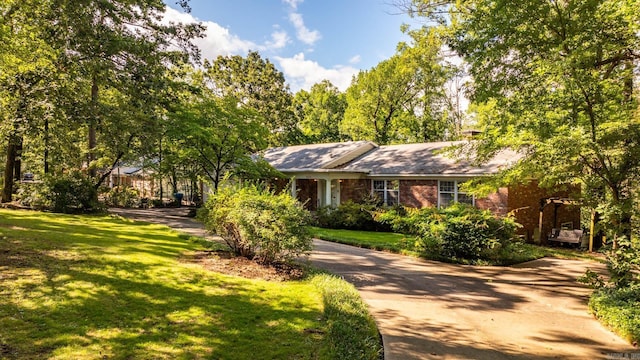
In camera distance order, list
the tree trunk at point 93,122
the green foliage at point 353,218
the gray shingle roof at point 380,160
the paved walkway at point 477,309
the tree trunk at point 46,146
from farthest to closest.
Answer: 1. the green foliage at point 353,218
2. the tree trunk at point 46,146
3. the gray shingle roof at point 380,160
4. the tree trunk at point 93,122
5. the paved walkway at point 477,309

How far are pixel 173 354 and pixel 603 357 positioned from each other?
5780 millimetres

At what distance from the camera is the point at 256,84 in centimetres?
4203

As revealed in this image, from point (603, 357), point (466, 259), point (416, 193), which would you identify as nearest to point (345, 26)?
point (416, 193)

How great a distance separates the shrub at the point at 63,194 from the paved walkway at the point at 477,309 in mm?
14033

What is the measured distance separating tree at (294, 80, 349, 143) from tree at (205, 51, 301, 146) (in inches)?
169

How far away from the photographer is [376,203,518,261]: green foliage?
11695mm

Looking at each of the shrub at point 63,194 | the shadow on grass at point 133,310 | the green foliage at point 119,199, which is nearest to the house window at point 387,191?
the shadow on grass at point 133,310

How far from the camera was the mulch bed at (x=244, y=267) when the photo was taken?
28.4 feet

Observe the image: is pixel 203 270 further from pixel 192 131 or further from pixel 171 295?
pixel 192 131

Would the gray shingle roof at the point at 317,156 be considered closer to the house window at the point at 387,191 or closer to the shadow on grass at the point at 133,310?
the house window at the point at 387,191

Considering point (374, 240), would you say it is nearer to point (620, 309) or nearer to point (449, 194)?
point (449, 194)

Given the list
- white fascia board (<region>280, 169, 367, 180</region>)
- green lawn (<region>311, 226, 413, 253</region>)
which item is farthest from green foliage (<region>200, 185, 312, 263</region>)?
white fascia board (<region>280, 169, 367, 180</region>)

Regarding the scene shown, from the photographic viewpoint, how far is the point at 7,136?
17.7m

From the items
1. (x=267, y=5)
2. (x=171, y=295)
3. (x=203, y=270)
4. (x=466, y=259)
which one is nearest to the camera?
(x=171, y=295)
